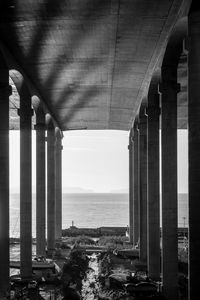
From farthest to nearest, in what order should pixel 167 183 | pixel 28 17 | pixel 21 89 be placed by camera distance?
pixel 21 89
pixel 167 183
pixel 28 17

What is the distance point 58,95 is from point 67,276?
1659cm

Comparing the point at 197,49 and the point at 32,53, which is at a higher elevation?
the point at 32,53

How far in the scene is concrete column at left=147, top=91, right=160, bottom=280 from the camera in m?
42.6

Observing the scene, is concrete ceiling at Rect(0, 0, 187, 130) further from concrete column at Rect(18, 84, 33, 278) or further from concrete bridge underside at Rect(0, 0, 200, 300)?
concrete column at Rect(18, 84, 33, 278)

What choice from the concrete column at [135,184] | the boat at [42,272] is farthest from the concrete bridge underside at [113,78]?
the concrete column at [135,184]

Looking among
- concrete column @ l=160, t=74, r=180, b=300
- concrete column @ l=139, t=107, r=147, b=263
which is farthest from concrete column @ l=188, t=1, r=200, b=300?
concrete column @ l=139, t=107, r=147, b=263

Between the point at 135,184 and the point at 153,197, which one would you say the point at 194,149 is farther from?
the point at 135,184

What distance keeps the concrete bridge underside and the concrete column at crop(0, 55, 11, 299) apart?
61mm

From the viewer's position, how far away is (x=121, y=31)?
105 ft

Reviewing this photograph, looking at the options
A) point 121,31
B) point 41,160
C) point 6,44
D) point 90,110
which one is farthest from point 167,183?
point 90,110

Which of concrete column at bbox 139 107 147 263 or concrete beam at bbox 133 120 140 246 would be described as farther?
concrete beam at bbox 133 120 140 246

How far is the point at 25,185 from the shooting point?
4297 centimetres

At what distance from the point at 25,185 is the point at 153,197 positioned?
10.1 metres

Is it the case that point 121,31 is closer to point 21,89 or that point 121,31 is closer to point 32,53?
point 32,53
